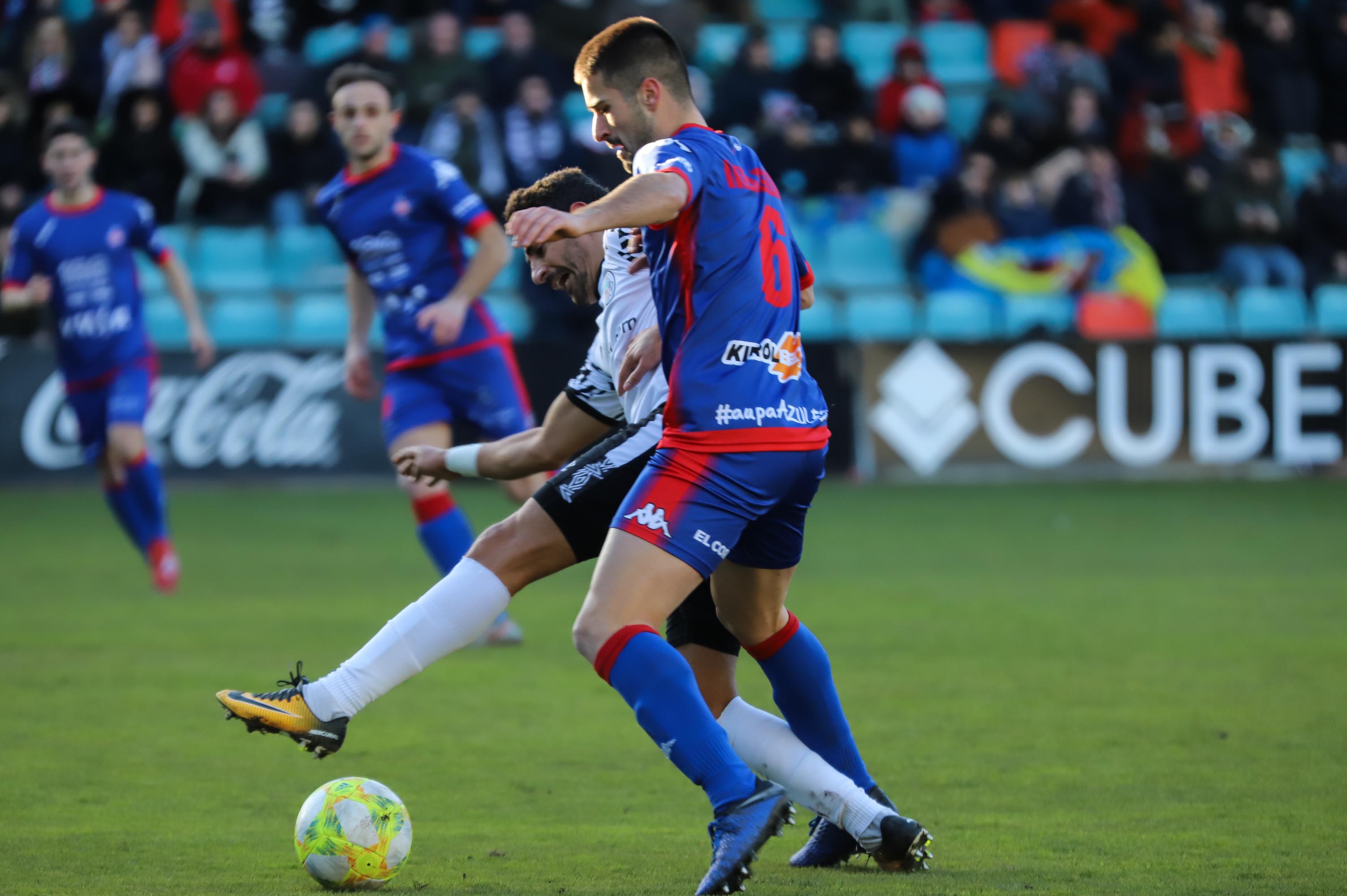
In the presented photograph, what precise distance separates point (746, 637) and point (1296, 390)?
35.8 ft

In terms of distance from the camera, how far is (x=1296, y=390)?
45.2 ft

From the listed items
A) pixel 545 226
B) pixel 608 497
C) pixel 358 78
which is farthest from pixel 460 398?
pixel 545 226

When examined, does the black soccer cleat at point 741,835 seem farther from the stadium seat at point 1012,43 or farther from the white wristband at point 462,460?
the stadium seat at point 1012,43

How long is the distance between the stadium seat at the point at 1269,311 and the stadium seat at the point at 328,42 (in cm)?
865

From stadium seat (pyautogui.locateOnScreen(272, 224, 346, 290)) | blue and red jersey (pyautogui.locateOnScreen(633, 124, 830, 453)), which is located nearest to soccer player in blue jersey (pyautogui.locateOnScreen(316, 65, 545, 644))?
blue and red jersey (pyautogui.locateOnScreen(633, 124, 830, 453))

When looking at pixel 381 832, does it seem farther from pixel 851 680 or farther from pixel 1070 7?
pixel 1070 7

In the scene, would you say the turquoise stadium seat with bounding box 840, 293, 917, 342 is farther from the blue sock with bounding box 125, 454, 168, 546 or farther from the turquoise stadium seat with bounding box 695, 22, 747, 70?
the blue sock with bounding box 125, 454, 168, 546

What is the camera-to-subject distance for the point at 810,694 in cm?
412

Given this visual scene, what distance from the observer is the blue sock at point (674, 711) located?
357 cm

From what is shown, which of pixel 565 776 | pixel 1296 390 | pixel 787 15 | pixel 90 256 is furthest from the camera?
pixel 787 15

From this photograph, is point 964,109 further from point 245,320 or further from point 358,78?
point 358,78

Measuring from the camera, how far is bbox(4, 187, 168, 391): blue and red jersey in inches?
359

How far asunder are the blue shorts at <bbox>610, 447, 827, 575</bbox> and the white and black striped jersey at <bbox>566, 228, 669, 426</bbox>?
0.51 meters

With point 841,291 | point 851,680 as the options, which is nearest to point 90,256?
→ point 851,680
